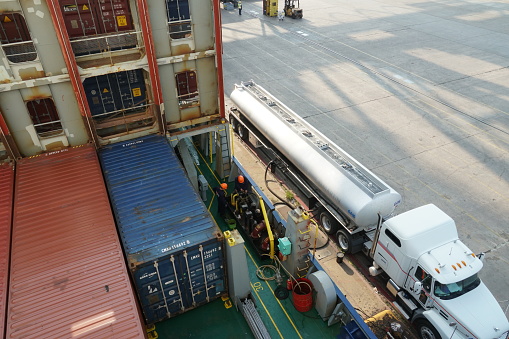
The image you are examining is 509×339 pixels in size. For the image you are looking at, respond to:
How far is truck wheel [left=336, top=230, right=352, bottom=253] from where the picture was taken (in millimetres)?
15428

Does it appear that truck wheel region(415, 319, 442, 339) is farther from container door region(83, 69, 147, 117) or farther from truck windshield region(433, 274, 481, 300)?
container door region(83, 69, 147, 117)

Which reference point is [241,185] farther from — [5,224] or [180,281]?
[5,224]

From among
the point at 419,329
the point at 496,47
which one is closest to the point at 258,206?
the point at 419,329

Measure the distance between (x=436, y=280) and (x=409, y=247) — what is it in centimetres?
128

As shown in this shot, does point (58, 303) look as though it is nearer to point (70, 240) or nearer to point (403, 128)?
point (70, 240)

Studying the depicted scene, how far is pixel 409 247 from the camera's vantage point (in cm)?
1255

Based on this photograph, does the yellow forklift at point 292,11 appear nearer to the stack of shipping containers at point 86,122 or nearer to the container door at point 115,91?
the stack of shipping containers at point 86,122

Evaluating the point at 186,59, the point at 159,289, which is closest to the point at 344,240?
the point at 159,289

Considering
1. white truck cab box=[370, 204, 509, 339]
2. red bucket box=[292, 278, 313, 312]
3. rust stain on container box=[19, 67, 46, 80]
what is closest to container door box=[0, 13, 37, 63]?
rust stain on container box=[19, 67, 46, 80]

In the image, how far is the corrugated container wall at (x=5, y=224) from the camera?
966 centimetres

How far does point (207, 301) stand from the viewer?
13.0 metres

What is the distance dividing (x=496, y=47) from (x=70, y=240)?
1751 inches

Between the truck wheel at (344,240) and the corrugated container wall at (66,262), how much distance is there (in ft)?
29.7

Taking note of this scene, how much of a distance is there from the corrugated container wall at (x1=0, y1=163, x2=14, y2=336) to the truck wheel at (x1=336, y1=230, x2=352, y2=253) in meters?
11.9
